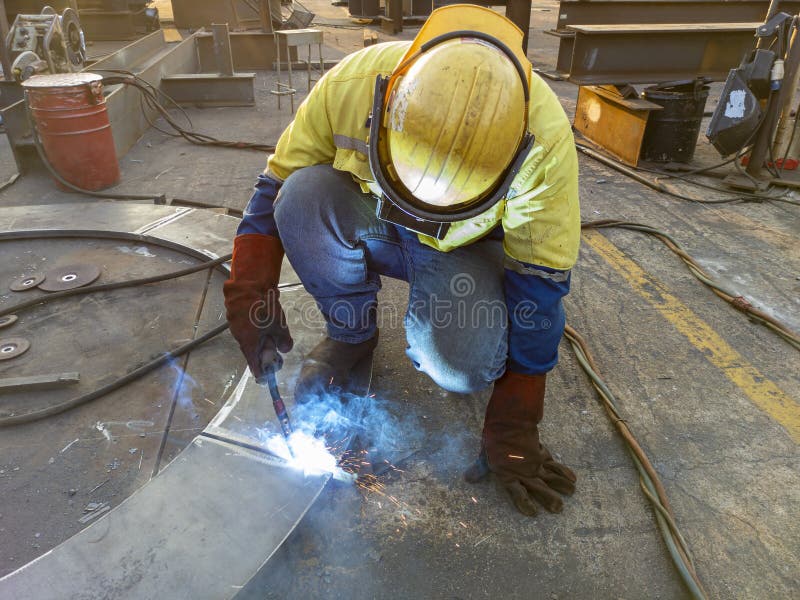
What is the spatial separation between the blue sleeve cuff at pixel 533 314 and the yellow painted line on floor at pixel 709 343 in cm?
108

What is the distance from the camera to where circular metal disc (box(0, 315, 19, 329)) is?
2438mm

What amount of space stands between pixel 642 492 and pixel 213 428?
138 cm

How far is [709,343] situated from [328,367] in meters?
1.71

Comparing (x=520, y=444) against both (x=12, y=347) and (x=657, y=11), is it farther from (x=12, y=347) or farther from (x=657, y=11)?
(x=657, y=11)

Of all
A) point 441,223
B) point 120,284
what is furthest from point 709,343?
point 120,284

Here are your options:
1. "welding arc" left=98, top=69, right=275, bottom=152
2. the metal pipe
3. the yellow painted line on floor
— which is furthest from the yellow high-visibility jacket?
the metal pipe

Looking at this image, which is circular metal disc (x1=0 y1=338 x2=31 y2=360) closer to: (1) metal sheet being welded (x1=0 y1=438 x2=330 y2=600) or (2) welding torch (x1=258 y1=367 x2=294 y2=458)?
(1) metal sheet being welded (x1=0 y1=438 x2=330 y2=600)

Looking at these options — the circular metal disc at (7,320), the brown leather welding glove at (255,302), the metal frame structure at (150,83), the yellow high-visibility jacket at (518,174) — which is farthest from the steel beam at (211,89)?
the brown leather welding glove at (255,302)

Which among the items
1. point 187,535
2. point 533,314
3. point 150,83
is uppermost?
point 533,314

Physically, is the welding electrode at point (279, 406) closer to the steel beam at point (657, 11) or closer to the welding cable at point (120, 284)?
the welding cable at point (120, 284)

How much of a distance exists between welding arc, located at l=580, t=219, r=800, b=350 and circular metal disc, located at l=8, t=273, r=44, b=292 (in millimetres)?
3045

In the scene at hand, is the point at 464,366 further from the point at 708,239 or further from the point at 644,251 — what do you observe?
the point at 708,239

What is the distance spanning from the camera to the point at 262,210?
1.84m

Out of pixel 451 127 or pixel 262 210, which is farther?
pixel 262 210
